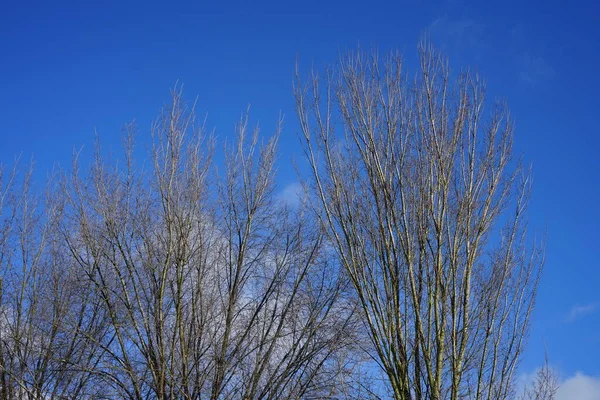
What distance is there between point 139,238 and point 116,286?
1.31 m

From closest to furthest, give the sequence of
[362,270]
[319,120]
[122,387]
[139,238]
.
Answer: [362,270] → [319,120] → [122,387] → [139,238]

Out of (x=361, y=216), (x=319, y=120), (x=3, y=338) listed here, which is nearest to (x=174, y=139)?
(x=319, y=120)

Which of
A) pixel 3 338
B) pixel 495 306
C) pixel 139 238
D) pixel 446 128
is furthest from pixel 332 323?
pixel 3 338

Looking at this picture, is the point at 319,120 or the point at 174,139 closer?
the point at 319,120

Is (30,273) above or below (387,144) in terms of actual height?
above

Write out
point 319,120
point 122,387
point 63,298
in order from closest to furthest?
point 319,120
point 122,387
point 63,298

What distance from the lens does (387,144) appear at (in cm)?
845

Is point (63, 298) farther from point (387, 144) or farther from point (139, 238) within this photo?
point (387, 144)

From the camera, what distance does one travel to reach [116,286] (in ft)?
45.6

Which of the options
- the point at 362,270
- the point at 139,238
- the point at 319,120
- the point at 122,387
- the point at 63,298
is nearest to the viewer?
the point at 362,270

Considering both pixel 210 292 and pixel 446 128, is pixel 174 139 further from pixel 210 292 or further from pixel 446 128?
pixel 446 128

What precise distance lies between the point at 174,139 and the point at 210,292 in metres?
3.27

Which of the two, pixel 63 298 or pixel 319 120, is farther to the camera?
pixel 63 298

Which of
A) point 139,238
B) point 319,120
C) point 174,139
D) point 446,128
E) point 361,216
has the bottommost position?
point 361,216
